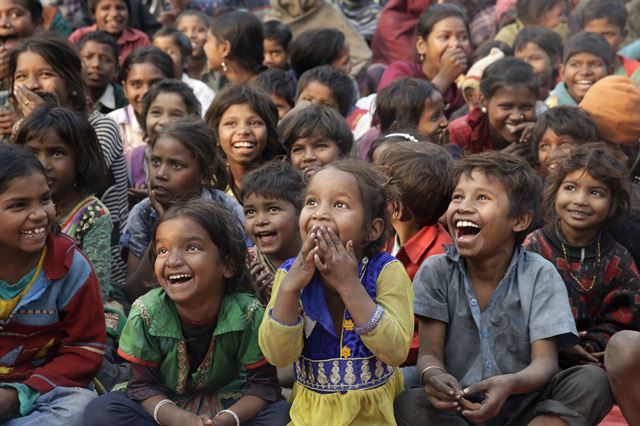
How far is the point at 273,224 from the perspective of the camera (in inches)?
162

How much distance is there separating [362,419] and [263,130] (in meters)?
2.14

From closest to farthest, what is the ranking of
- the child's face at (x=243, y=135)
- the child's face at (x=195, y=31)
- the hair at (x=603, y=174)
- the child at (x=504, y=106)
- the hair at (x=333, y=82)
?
the hair at (x=603, y=174)
the child's face at (x=243, y=135)
the child at (x=504, y=106)
the hair at (x=333, y=82)
the child's face at (x=195, y=31)

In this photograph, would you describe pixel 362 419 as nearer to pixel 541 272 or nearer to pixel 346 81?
pixel 541 272

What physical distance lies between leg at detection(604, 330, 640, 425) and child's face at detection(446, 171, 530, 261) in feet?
1.67

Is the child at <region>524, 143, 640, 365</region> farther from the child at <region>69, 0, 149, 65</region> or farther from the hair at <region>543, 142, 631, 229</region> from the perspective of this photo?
the child at <region>69, 0, 149, 65</region>

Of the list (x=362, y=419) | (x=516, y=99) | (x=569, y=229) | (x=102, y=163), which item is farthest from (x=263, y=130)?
(x=362, y=419)

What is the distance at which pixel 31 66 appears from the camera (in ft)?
17.4

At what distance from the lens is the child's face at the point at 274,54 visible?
285 inches

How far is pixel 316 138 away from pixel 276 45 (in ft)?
8.28

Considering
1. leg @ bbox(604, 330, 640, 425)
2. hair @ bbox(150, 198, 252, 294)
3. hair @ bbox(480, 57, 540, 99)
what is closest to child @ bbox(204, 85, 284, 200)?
hair @ bbox(480, 57, 540, 99)

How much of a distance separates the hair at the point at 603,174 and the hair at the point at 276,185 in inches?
40.7

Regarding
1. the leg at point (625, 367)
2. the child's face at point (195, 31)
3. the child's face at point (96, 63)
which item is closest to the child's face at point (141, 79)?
the child's face at point (96, 63)

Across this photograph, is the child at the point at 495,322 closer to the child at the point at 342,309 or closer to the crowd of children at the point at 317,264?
the crowd of children at the point at 317,264

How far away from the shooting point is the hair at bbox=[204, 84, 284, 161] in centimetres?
516
